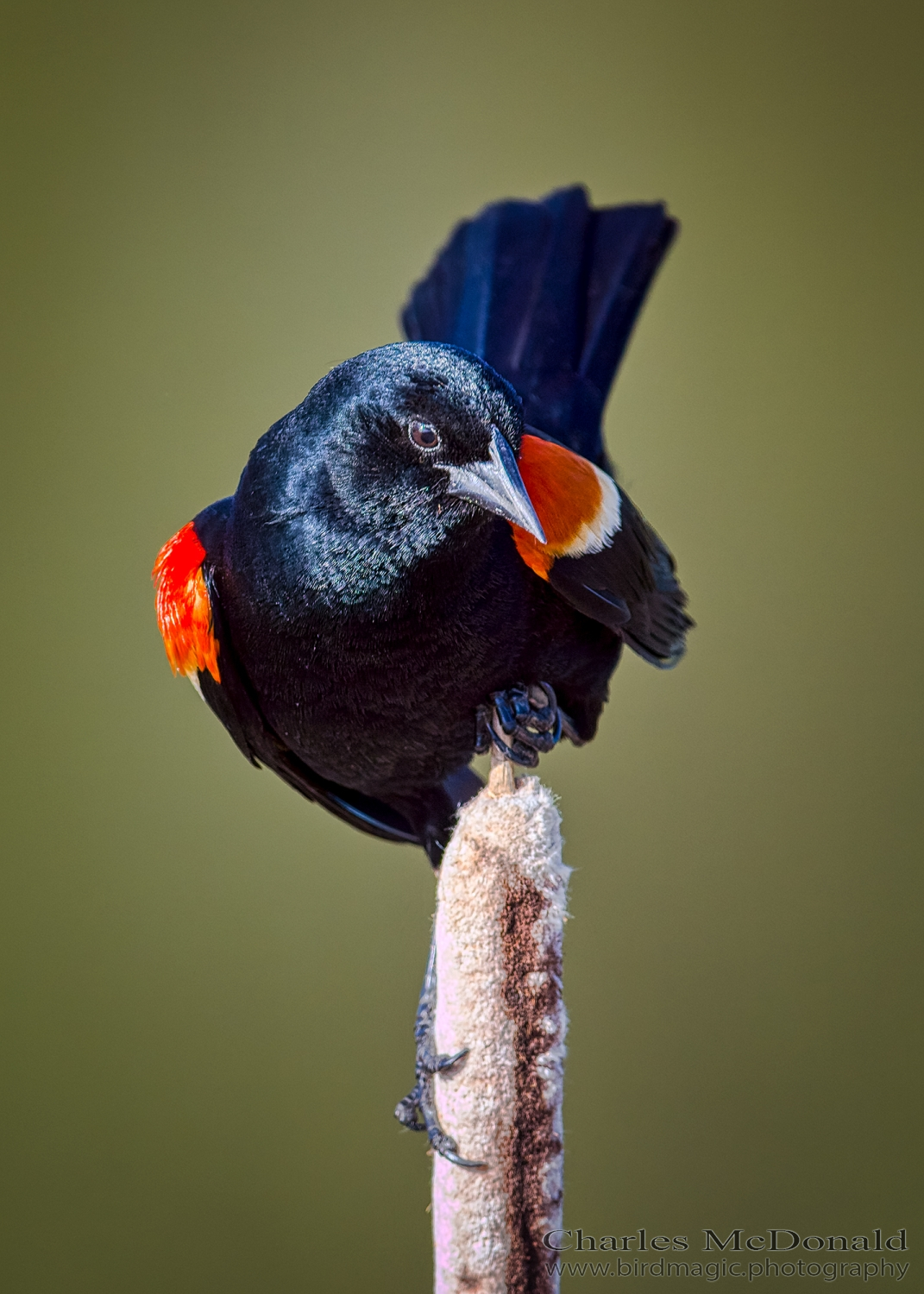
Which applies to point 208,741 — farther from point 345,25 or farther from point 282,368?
point 345,25

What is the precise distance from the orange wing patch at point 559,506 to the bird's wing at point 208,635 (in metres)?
→ 0.26

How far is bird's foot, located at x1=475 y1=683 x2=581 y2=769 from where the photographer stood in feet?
3.09

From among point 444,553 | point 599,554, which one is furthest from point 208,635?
point 599,554

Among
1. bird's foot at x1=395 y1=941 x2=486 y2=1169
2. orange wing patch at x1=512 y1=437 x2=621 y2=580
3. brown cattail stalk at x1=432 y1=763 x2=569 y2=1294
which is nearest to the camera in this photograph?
brown cattail stalk at x1=432 y1=763 x2=569 y2=1294

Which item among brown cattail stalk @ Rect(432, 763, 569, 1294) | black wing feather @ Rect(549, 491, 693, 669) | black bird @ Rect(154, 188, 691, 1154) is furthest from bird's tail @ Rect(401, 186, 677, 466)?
brown cattail stalk @ Rect(432, 763, 569, 1294)

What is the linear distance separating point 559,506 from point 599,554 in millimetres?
70

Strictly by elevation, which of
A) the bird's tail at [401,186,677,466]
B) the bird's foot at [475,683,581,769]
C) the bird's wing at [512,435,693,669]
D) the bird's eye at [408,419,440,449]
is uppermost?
the bird's tail at [401,186,677,466]

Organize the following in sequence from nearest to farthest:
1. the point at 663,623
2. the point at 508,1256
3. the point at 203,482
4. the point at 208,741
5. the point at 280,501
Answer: the point at 508,1256 < the point at 280,501 < the point at 663,623 < the point at 203,482 < the point at 208,741

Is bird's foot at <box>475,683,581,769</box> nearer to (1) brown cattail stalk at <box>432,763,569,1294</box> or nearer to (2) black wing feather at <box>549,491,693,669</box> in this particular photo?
(2) black wing feather at <box>549,491,693,669</box>

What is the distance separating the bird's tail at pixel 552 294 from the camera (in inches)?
43.7

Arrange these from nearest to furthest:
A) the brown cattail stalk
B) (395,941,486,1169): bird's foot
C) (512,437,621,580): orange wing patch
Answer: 1. the brown cattail stalk
2. (512,437,621,580): orange wing patch
3. (395,941,486,1169): bird's foot

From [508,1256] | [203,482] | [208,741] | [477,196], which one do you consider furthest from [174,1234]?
[477,196]

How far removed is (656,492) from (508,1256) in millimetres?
892

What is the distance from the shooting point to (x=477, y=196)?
126 cm
